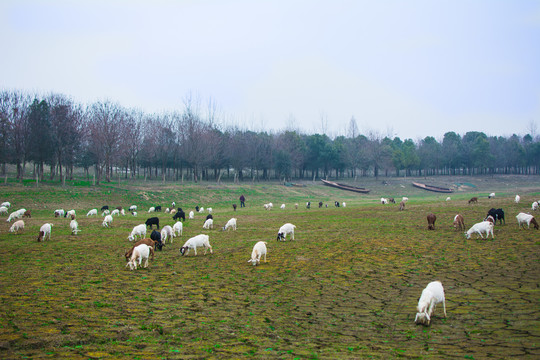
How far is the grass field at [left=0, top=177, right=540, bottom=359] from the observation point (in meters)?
6.48

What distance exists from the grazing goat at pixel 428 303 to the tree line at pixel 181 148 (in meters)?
50.1

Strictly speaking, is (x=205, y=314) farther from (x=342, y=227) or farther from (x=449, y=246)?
(x=342, y=227)

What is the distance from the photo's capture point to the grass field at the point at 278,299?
6.48 m

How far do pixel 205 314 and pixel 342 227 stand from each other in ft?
55.9

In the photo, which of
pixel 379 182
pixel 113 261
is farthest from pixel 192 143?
pixel 113 261

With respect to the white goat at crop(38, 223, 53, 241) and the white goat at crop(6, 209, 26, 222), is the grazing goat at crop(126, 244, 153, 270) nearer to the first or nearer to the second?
the white goat at crop(38, 223, 53, 241)

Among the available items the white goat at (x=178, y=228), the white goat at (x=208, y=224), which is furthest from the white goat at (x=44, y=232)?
the white goat at (x=208, y=224)

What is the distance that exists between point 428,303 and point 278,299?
373 cm

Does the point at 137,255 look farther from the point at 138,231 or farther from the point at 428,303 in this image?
the point at 428,303

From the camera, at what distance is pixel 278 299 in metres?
9.62

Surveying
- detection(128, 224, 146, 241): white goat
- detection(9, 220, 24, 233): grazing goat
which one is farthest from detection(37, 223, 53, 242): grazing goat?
detection(128, 224, 146, 241): white goat

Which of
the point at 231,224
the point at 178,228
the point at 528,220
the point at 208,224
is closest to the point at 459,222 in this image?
the point at 528,220

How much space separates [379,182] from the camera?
8931cm

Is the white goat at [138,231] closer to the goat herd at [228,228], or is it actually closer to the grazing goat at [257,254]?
the goat herd at [228,228]
